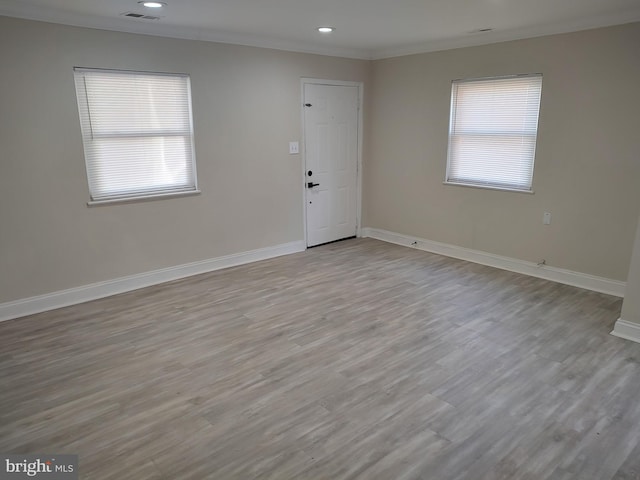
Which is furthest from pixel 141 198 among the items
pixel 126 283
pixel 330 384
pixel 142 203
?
pixel 330 384

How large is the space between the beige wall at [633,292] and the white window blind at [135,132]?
13.3 feet

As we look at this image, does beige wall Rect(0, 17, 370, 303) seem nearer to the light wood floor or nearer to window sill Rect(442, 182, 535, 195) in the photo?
the light wood floor

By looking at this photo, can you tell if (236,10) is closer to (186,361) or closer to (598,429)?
(186,361)

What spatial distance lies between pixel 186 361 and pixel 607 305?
371 cm

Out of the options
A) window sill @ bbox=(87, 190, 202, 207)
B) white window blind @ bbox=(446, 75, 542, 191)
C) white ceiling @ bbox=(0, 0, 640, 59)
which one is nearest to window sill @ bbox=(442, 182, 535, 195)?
white window blind @ bbox=(446, 75, 542, 191)

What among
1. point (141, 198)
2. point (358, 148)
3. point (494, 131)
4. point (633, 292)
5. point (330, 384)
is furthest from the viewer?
point (358, 148)

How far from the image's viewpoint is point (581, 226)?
442cm

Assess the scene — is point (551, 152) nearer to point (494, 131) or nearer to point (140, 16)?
point (494, 131)

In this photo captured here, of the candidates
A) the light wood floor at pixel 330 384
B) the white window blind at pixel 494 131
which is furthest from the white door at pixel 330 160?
the light wood floor at pixel 330 384

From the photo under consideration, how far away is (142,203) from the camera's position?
4465 millimetres

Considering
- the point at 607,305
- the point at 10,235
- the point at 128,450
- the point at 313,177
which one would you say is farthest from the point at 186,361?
the point at 607,305

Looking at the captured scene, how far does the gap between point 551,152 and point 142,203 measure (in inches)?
164

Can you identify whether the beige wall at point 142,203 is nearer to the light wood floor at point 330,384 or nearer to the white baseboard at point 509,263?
the light wood floor at point 330,384

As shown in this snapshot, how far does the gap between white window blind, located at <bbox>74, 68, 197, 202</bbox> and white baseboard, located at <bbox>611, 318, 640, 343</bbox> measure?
414 cm
